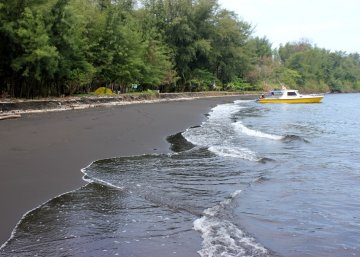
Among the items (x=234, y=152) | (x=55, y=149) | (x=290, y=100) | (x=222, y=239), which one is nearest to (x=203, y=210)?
(x=222, y=239)

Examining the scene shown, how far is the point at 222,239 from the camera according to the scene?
5.85 m

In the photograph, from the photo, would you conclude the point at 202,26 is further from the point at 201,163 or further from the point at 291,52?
the point at 291,52

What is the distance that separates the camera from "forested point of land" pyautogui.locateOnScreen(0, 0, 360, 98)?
24047 millimetres

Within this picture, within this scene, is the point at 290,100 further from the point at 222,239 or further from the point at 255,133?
the point at 222,239

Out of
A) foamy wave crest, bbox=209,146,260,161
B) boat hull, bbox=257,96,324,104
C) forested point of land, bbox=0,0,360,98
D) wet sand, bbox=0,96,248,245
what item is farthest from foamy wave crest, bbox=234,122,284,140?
boat hull, bbox=257,96,324,104

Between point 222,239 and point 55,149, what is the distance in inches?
307

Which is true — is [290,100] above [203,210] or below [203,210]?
above

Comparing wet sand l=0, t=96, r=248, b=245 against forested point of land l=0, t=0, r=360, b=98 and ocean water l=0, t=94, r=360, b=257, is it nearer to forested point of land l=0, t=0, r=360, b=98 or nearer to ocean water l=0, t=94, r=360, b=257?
ocean water l=0, t=94, r=360, b=257

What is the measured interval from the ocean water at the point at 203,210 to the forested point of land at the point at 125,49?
1559 cm

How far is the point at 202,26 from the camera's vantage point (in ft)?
199

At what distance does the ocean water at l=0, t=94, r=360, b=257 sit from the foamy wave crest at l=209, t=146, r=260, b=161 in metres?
0.06

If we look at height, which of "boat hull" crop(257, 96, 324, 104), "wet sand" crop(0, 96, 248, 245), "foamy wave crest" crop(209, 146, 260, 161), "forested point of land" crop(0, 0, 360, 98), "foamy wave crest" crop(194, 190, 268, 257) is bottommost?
"foamy wave crest" crop(194, 190, 268, 257)

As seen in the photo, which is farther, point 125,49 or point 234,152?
point 125,49

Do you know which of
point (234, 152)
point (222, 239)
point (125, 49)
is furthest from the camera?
point (125, 49)
